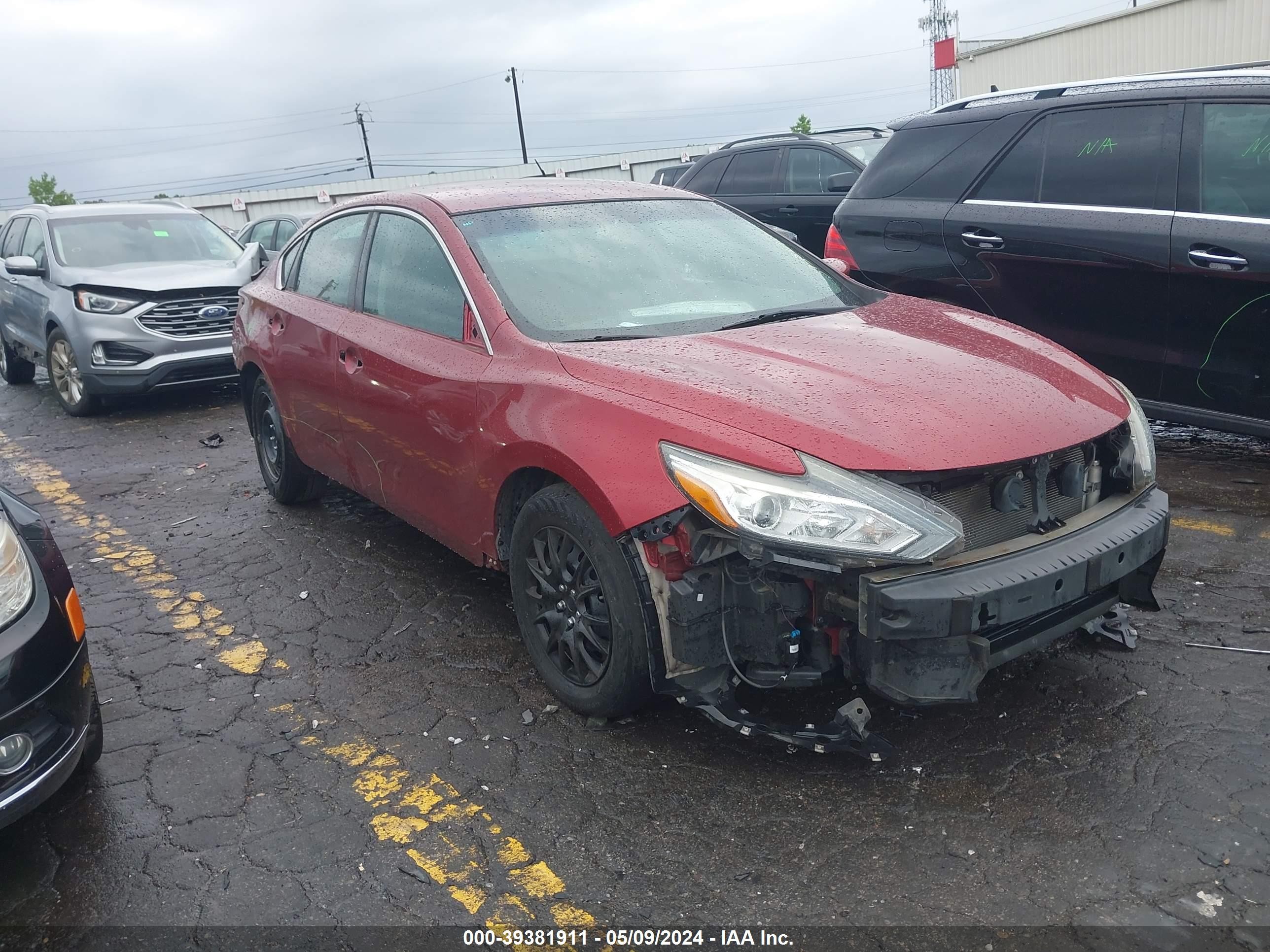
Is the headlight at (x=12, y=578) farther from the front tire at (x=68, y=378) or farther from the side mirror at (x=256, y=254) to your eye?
the side mirror at (x=256, y=254)

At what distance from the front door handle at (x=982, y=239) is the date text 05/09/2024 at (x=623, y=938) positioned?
4023mm

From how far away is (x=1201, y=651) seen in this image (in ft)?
11.6

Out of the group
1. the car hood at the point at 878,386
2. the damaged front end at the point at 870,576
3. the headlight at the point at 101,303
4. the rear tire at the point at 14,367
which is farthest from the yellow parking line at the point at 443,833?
the rear tire at the point at 14,367

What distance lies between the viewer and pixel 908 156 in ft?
19.7

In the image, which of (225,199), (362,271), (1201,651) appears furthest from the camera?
(225,199)

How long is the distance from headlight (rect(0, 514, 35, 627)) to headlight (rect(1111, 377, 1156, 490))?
321 centimetres

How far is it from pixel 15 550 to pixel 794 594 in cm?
216

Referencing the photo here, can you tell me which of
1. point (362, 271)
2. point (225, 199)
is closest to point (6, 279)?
point (362, 271)

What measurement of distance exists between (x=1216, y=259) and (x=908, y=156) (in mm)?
1931

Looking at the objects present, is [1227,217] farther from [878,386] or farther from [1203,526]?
[878,386]

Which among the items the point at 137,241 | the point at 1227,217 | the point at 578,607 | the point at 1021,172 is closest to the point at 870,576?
the point at 578,607

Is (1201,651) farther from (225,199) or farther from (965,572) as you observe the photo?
(225,199)

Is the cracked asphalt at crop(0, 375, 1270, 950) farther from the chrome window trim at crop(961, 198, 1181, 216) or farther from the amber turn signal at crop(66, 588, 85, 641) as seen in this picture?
the chrome window trim at crop(961, 198, 1181, 216)

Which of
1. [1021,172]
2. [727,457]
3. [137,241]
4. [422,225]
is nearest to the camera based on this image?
[727,457]
